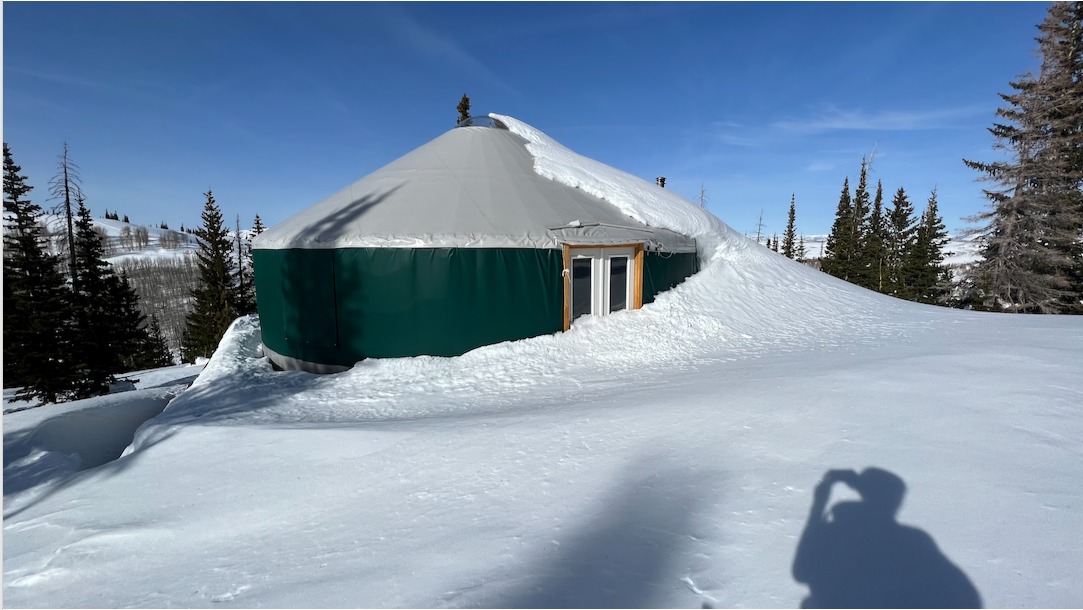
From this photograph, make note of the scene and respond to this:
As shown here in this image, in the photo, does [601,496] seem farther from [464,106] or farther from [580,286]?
[464,106]

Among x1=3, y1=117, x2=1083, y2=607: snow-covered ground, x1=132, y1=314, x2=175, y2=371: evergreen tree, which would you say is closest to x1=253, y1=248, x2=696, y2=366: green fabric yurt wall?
x1=3, y1=117, x2=1083, y2=607: snow-covered ground

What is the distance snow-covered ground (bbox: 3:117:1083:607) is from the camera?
Result: 5.95 feet

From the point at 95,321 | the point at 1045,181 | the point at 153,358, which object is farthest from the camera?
the point at 153,358

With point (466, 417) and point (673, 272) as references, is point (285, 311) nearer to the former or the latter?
point (466, 417)

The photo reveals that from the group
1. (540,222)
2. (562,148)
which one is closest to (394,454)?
(540,222)

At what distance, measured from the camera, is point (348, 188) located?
8.02 m

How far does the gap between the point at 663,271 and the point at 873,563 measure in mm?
6407

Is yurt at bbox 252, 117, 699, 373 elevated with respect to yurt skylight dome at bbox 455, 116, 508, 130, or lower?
lower

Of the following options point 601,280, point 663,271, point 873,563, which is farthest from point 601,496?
point 663,271

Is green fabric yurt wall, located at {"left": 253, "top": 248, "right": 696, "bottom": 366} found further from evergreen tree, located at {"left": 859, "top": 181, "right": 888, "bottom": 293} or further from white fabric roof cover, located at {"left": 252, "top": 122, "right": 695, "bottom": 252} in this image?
evergreen tree, located at {"left": 859, "top": 181, "right": 888, "bottom": 293}

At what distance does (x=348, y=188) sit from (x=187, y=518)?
22.2 ft

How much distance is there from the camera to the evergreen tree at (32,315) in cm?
1460

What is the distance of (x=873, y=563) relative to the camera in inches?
71.1

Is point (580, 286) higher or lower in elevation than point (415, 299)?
higher
